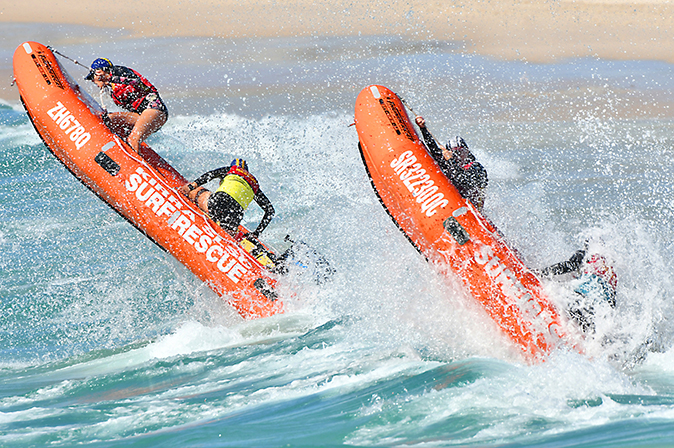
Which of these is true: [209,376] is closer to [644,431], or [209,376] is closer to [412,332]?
[412,332]

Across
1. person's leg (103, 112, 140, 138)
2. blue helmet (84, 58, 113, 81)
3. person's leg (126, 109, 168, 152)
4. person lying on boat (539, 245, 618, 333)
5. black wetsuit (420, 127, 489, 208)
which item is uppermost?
blue helmet (84, 58, 113, 81)

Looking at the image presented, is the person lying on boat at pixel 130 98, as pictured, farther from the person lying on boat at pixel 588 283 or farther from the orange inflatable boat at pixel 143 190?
the person lying on boat at pixel 588 283

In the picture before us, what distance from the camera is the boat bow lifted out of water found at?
6.02m

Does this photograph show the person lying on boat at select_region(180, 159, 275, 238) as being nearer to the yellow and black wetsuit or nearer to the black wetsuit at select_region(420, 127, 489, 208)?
the yellow and black wetsuit

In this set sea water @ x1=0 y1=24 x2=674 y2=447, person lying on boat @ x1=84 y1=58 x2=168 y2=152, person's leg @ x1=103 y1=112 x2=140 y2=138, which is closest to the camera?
sea water @ x1=0 y1=24 x2=674 y2=447

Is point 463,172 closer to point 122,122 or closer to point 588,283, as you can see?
point 588,283

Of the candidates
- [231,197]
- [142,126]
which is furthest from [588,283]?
[142,126]

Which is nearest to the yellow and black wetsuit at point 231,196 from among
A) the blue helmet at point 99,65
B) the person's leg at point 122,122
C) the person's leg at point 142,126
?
the person's leg at point 142,126

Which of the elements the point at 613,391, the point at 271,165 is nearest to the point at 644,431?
the point at 613,391

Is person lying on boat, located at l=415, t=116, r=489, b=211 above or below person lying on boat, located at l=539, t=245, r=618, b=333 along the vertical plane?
above

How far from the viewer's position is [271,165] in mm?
12828

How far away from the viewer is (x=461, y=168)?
18.5ft

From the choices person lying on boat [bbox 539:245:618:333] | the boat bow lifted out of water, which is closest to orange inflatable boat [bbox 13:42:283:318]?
the boat bow lifted out of water

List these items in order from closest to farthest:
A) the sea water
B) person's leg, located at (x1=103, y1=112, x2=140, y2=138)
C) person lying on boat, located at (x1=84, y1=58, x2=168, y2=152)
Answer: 1. the sea water
2. person lying on boat, located at (x1=84, y1=58, x2=168, y2=152)
3. person's leg, located at (x1=103, y1=112, x2=140, y2=138)
